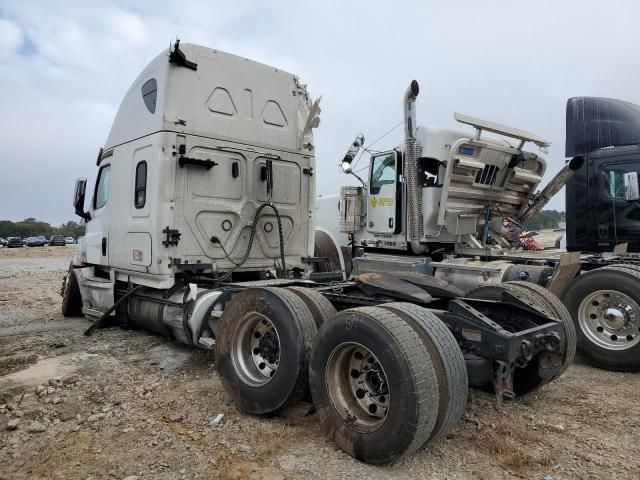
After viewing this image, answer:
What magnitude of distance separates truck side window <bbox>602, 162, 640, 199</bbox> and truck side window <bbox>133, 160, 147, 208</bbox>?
6.23m

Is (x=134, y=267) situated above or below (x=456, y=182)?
below

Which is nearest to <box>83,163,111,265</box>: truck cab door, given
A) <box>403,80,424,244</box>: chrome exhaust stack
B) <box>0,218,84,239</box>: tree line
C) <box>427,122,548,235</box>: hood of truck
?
<box>403,80,424,244</box>: chrome exhaust stack

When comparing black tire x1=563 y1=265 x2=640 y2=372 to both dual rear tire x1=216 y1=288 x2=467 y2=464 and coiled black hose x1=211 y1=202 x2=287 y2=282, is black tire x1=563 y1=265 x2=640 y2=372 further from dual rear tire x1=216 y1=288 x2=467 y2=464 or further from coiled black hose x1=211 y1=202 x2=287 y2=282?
coiled black hose x1=211 y1=202 x2=287 y2=282

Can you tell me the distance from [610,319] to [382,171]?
406 centimetres

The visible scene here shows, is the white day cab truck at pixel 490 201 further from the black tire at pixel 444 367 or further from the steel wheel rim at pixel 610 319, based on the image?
the black tire at pixel 444 367

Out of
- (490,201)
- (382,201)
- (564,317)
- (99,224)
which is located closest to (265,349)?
(564,317)

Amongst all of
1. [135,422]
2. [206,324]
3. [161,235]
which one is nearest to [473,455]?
[135,422]

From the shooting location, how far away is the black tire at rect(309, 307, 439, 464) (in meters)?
2.70

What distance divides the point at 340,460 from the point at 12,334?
5.61 metres

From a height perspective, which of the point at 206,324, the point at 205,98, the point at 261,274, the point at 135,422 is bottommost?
the point at 135,422

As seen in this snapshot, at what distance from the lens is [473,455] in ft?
10.1

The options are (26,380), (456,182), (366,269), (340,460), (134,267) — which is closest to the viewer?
(340,460)

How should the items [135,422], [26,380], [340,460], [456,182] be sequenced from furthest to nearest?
[456,182], [26,380], [135,422], [340,460]

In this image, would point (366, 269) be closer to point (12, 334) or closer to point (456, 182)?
point (456, 182)
